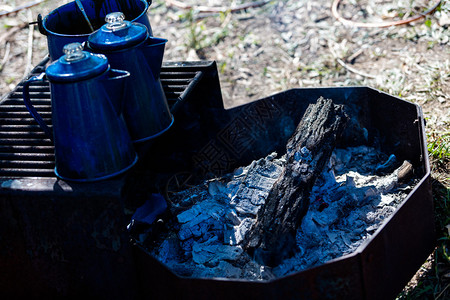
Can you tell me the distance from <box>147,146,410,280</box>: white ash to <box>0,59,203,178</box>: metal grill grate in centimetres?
55

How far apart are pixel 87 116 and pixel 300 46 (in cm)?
306

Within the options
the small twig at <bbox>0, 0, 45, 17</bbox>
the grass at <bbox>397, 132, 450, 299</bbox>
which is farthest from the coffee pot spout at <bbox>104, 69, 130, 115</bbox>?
the small twig at <bbox>0, 0, 45, 17</bbox>

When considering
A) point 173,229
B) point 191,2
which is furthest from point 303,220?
point 191,2

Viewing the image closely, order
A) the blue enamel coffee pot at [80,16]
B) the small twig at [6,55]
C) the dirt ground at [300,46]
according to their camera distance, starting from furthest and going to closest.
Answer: the small twig at [6,55] < the dirt ground at [300,46] < the blue enamel coffee pot at [80,16]

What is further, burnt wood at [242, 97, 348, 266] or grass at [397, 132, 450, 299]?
grass at [397, 132, 450, 299]

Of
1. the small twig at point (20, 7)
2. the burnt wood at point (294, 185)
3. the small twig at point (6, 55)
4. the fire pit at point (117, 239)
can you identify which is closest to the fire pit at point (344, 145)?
the fire pit at point (117, 239)

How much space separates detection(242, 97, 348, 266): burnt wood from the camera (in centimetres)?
237

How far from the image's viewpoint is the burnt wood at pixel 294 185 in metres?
2.37

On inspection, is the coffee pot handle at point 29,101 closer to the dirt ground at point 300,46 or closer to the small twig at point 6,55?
the dirt ground at point 300,46

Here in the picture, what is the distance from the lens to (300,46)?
15.9ft

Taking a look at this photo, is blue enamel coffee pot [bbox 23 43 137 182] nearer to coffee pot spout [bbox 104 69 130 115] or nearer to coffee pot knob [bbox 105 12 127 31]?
coffee pot spout [bbox 104 69 130 115]

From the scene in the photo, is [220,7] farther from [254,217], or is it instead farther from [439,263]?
[439,263]

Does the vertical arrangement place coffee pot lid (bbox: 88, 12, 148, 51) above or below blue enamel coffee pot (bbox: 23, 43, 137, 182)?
above

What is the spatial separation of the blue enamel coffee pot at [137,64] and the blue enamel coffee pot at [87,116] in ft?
0.48
